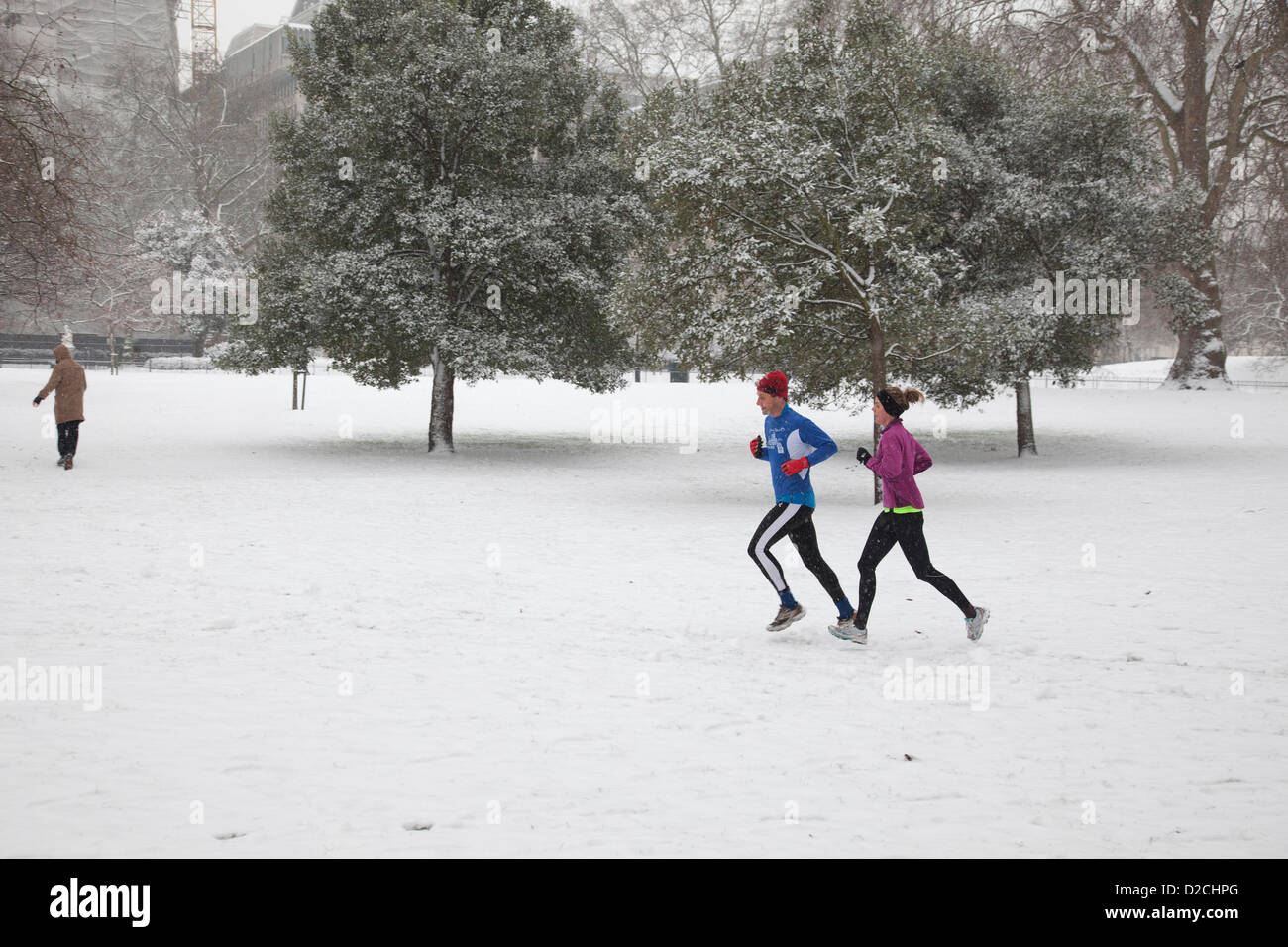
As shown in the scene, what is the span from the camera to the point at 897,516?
8.26 metres

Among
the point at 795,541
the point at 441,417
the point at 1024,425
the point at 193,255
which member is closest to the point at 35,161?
the point at 441,417

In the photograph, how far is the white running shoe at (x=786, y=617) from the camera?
8.76 metres

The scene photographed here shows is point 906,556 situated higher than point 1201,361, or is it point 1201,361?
point 1201,361

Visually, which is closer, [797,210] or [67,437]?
[797,210]

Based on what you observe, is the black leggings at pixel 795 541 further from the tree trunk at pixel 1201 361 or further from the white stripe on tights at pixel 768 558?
the tree trunk at pixel 1201 361

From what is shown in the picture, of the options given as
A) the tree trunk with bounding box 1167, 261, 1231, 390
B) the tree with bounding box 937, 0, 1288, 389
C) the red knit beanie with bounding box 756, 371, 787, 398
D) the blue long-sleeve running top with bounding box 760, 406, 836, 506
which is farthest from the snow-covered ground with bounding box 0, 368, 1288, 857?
the tree trunk with bounding box 1167, 261, 1231, 390

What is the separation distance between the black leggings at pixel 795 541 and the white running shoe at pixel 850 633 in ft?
0.68

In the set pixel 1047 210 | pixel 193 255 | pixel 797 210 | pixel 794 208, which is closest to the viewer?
pixel 794 208

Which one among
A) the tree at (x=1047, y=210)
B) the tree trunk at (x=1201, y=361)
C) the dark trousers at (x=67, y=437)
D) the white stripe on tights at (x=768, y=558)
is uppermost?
the tree at (x=1047, y=210)

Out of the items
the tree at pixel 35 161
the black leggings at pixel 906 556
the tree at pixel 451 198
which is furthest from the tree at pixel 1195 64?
the black leggings at pixel 906 556

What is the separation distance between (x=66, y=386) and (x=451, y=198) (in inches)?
302

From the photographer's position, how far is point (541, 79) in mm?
22875

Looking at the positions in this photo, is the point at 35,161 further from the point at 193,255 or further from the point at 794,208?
the point at 193,255

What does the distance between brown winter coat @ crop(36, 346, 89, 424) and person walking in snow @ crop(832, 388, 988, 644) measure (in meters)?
14.6
